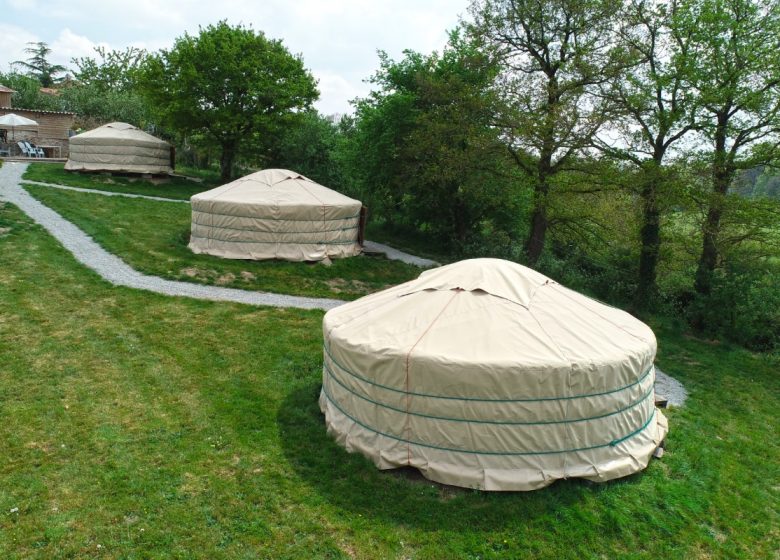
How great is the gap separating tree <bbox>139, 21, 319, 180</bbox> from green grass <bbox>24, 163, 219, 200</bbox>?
204cm

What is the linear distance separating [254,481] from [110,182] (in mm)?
16805

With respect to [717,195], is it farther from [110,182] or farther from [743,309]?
[110,182]

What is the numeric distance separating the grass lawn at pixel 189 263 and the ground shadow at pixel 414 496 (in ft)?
19.2

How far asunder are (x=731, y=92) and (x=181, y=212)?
13.4 meters

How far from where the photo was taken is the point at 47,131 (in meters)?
24.8

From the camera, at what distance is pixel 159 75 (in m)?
18.9

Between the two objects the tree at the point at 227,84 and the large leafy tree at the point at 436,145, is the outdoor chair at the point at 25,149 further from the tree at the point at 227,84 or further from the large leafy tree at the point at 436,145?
the large leafy tree at the point at 436,145

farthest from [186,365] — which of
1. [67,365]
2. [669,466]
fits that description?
[669,466]

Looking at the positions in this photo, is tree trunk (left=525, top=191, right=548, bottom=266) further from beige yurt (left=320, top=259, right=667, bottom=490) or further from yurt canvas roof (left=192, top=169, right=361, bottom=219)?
beige yurt (left=320, top=259, right=667, bottom=490)

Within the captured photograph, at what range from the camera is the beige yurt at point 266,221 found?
38.6 ft

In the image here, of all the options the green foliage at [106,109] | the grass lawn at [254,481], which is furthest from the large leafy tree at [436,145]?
the green foliage at [106,109]

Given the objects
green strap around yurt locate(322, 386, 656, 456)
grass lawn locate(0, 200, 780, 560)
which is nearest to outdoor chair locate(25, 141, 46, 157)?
grass lawn locate(0, 200, 780, 560)

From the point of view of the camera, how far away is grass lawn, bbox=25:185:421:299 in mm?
10664

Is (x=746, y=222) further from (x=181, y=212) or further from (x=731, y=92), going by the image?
(x=181, y=212)
